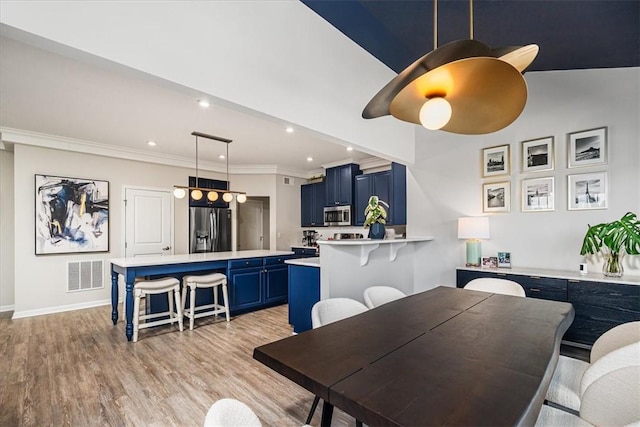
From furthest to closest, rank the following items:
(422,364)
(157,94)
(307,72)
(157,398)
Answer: (157,94), (307,72), (157,398), (422,364)

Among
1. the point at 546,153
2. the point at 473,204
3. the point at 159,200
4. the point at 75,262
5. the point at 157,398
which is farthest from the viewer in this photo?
the point at 159,200

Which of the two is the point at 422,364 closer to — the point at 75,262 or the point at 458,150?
the point at 458,150

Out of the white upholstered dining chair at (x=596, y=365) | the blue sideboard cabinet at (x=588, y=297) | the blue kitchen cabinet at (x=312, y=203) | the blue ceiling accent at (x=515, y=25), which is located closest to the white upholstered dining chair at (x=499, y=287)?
the blue sideboard cabinet at (x=588, y=297)

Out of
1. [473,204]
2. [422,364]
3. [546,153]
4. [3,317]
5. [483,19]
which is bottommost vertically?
[3,317]

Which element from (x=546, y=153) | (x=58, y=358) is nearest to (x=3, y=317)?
(x=58, y=358)

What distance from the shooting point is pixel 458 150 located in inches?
165

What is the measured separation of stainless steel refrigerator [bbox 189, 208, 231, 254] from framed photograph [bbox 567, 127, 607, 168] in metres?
5.96

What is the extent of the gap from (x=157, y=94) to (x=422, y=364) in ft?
11.3

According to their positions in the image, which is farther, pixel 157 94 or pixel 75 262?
pixel 75 262

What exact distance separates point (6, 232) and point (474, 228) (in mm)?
6998

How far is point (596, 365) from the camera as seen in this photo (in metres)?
1.37

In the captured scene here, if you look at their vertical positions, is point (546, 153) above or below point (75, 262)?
→ above

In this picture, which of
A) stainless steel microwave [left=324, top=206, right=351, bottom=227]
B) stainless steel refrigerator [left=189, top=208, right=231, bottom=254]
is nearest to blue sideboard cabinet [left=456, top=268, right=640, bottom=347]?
stainless steel microwave [left=324, top=206, right=351, bottom=227]

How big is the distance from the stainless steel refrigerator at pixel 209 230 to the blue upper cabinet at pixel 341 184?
7.69 ft
